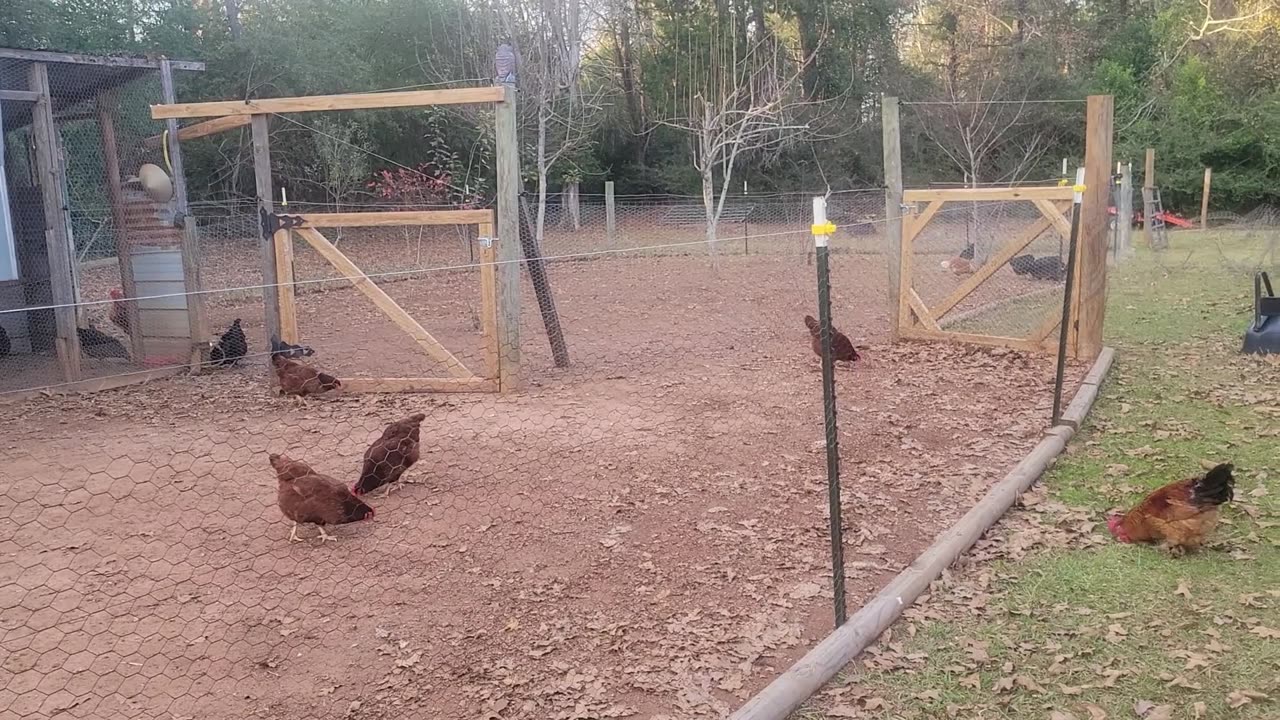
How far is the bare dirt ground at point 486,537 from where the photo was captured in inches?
121

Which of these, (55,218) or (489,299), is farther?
(55,218)

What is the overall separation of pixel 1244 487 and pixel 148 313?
8848mm

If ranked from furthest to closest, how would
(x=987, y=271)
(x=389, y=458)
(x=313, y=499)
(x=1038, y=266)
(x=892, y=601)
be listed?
(x=1038, y=266) < (x=987, y=271) < (x=389, y=458) < (x=313, y=499) < (x=892, y=601)

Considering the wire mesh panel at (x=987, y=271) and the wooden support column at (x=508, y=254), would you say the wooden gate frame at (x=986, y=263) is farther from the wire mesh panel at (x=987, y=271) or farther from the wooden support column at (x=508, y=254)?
the wooden support column at (x=508, y=254)

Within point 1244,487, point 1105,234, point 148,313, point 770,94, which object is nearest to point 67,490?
point 148,313

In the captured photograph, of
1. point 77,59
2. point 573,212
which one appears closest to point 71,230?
point 77,59

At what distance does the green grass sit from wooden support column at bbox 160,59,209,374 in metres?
7.15

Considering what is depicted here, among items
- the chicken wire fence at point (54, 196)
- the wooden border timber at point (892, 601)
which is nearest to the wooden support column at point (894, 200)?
the wooden border timber at point (892, 601)

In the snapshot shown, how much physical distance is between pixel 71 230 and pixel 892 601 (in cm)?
875

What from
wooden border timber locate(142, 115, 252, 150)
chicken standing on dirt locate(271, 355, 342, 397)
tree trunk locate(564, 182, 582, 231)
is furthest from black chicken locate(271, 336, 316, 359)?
tree trunk locate(564, 182, 582, 231)

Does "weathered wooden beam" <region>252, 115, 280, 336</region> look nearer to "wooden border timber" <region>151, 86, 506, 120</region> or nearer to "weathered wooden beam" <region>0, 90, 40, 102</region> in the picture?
"wooden border timber" <region>151, 86, 506, 120</region>

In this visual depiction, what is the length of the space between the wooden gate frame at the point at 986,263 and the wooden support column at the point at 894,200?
0.02m

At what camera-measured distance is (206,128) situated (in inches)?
301

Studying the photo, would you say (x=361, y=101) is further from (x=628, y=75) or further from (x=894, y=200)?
(x=628, y=75)
